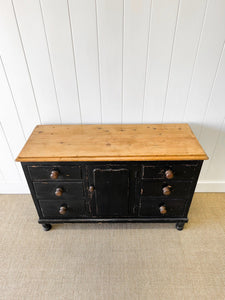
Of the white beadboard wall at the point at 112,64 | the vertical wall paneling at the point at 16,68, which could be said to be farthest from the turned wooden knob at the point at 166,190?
the vertical wall paneling at the point at 16,68

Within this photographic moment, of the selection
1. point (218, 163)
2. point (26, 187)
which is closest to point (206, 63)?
point (218, 163)

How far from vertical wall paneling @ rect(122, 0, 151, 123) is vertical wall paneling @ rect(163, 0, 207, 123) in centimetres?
19

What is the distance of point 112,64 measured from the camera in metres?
1.27

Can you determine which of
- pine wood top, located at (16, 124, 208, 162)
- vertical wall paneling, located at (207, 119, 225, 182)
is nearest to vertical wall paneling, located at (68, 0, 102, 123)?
pine wood top, located at (16, 124, 208, 162)

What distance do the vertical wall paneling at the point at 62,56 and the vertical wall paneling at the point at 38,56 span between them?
0.04 meters

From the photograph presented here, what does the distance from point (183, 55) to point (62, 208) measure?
1.28 metres

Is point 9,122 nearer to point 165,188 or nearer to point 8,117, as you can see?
point 8,117

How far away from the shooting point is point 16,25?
1160mm

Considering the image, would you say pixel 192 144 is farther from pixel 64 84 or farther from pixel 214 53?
pixel 64 84

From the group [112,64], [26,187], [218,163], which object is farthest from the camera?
[26,187]

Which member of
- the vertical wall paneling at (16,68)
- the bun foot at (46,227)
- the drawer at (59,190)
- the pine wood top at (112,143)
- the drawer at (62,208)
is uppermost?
the vertical wall paneling at (16,68)

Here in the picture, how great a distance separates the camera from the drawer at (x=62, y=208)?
1.35m

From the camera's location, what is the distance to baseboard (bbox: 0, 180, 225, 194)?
177 cm

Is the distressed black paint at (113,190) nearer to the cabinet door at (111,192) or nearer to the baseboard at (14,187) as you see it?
the cabinet door at (111,192)
